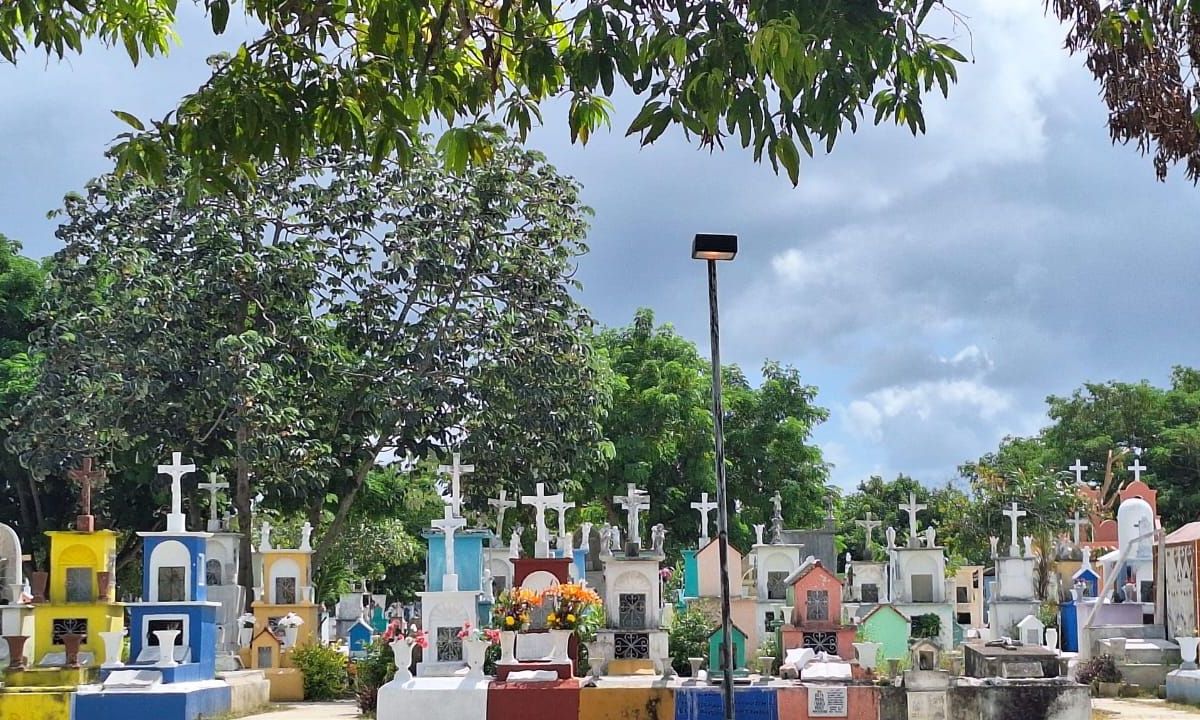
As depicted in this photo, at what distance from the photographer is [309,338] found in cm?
2820

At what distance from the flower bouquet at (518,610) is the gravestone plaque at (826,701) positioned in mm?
4136

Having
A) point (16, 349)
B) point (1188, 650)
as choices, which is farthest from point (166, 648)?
point (16, 349)

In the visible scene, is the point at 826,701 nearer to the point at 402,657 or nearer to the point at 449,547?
the point at 402,657

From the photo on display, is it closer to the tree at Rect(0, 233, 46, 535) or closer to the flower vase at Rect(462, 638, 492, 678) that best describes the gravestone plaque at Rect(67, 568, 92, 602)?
the flower vase at Rect(462, 638, 492, 678)

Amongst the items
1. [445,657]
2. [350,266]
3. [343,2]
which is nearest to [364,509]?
[350,266]

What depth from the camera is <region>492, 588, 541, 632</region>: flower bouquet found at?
60.4 feet

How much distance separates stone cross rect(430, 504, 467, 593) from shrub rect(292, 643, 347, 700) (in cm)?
356

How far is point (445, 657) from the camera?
2130cm

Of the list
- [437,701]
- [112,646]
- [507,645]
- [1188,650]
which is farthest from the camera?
[1188,650]

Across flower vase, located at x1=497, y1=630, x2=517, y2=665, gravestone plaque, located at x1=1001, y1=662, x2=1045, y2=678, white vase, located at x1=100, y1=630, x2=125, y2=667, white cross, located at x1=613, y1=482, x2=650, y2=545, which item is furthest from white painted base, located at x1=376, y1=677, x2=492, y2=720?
gravestone plaque, located at x1=1001, y1=662, x2=1045, y2=678

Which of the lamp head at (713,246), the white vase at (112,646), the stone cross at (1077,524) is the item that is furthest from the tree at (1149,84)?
the stone cross at (1077,524)

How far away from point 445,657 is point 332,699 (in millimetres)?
4091

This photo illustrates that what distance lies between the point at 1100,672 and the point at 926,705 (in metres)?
8.15

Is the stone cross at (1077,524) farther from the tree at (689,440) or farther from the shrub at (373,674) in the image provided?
the shrub at (373,674)
